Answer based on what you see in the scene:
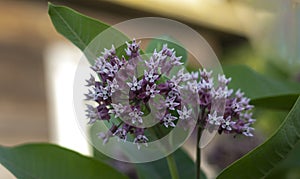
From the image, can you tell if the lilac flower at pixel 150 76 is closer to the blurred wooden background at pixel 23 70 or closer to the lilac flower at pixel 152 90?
the lilac flower at pixel 152 90

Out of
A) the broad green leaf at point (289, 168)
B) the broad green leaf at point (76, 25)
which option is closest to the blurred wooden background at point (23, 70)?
the broad green leaf at point (289, 168)

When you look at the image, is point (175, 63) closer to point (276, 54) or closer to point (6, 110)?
point (276, 54)

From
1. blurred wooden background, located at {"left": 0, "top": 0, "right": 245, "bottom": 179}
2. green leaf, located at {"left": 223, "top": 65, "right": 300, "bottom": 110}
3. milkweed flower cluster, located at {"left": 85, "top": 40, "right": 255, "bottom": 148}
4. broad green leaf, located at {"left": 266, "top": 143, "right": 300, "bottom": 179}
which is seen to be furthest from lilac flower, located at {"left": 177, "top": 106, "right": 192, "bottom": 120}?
blurred wooden background, located at {"left": 0, "top": 0, "right": 245, "bottom": 179}

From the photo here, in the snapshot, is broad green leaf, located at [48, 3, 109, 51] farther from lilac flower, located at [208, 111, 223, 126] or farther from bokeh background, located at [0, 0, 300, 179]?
bokeh background, located at [0, 0, 300, 179]

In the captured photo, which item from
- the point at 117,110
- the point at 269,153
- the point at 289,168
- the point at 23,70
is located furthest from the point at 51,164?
the point at 23,70

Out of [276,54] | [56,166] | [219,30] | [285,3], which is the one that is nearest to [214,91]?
[56,166]
